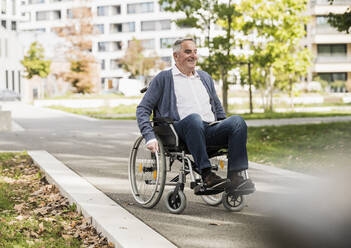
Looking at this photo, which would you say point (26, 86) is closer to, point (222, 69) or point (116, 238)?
point (222, 69)

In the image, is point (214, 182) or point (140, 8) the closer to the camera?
point (214, 182)

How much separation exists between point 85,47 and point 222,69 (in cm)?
3395

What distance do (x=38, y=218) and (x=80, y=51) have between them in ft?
172

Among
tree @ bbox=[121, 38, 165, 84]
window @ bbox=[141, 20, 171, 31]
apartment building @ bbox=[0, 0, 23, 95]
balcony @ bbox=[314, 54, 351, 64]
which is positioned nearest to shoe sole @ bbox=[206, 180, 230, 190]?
apartment building @ bbox=[0, 0, 23, 95]

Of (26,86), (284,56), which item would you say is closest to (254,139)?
(284,56)

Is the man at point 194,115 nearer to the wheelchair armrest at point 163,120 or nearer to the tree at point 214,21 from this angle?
the wheelchair armrest at point 163,120

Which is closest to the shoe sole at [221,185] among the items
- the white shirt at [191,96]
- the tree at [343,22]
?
the white shirt at [191,96]

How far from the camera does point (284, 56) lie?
28391 millimetres

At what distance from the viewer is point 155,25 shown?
302 feet

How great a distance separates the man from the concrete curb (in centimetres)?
70

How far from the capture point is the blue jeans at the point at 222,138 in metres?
5.43

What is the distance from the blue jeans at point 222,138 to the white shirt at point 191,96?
0.32m

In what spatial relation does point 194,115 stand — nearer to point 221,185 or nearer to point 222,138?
point 222,138

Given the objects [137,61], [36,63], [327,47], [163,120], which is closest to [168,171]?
[163,120]
